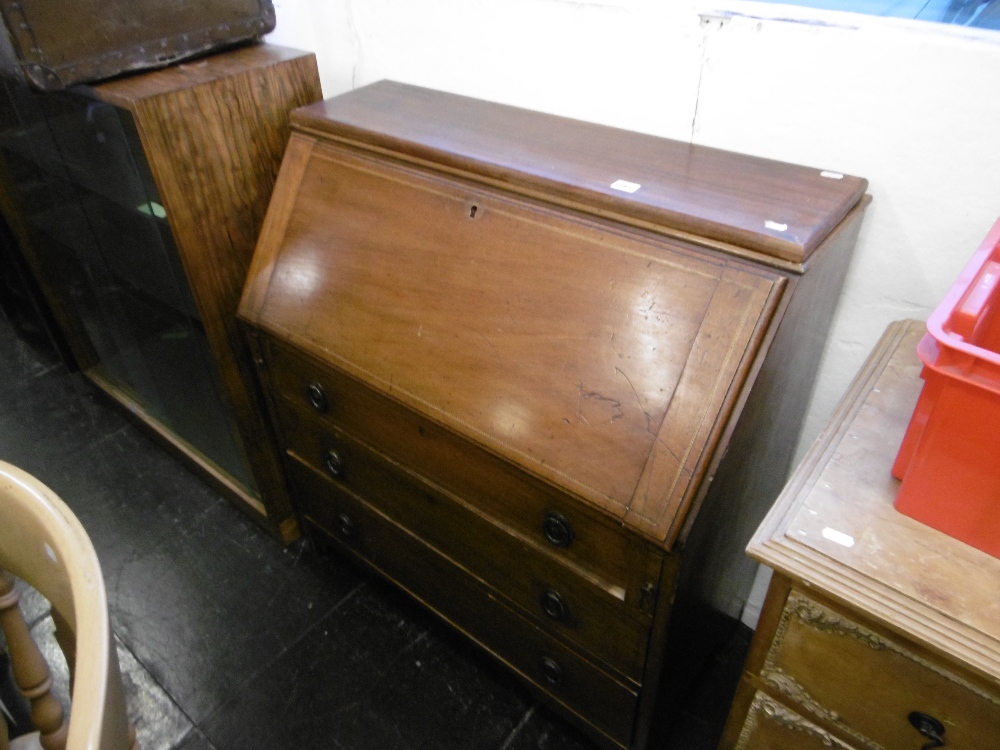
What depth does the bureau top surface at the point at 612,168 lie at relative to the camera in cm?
92

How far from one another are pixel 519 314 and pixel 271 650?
3.73 feet

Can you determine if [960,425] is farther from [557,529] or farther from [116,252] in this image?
[116,252]

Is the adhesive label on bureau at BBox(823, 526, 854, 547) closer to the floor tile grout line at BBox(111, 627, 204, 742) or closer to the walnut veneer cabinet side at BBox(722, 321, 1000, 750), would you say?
the walnut veneer cabinet side at BBox(722, 321, 1000, 750)

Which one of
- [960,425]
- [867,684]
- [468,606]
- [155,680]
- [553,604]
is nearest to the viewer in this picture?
[960,425]

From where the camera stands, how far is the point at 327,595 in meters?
1.77

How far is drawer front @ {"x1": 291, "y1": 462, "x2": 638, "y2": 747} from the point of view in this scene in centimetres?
124

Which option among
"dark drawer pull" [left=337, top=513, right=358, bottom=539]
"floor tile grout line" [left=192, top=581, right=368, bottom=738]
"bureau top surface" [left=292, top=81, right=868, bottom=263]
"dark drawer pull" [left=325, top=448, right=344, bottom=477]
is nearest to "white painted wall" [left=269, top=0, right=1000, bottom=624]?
"bureau top surface" [left=292, top=81, right=868, bottom=263]

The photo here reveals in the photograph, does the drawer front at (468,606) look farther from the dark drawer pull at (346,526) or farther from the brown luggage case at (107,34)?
the brown luggage case at (107,34)

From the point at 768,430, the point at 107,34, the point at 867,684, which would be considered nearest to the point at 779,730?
the point at 867,684

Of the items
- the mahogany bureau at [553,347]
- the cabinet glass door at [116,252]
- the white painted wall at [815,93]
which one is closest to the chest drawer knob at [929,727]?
the mahogany bureau at [553,347]

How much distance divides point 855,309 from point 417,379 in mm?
743

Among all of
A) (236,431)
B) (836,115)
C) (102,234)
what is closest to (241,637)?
(236,431)

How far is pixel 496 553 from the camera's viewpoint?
121 cm

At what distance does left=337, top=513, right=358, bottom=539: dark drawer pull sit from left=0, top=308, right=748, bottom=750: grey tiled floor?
225mm
